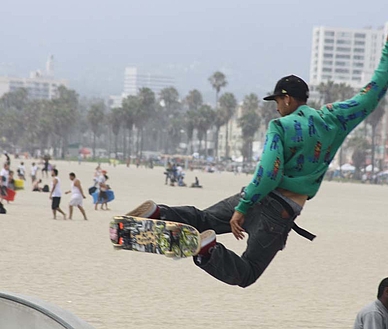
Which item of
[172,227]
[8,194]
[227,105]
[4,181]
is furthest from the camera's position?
[227,105]

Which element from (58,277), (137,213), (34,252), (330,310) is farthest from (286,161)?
(34,252)

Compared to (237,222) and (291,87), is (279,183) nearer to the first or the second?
(237,222)

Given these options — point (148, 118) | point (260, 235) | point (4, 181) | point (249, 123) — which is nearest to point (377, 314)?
point (260, 235)

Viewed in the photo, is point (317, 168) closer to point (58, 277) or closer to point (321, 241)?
point (58, 277)

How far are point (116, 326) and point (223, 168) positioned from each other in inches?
5038

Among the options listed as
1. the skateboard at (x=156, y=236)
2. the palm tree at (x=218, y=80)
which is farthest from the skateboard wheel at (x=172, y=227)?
the palm tree at (x=218, y=80)

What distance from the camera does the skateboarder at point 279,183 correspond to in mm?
5855

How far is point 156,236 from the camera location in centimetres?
583

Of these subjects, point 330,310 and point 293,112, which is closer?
point 293,112

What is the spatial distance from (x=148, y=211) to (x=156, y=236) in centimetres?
28

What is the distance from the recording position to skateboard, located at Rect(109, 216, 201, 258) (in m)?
5.71

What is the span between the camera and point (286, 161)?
5938 millimetres

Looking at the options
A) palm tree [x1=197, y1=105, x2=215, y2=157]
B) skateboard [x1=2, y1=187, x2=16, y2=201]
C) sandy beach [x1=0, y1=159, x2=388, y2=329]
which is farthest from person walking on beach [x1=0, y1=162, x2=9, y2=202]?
palm tree [x1=197, y1=105, x2=215, y2=157]

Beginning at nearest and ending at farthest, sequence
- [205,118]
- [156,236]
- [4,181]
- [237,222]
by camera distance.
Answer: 1. [156,236]
2. [237,222]
3. [4,181]
4. [205,118]
